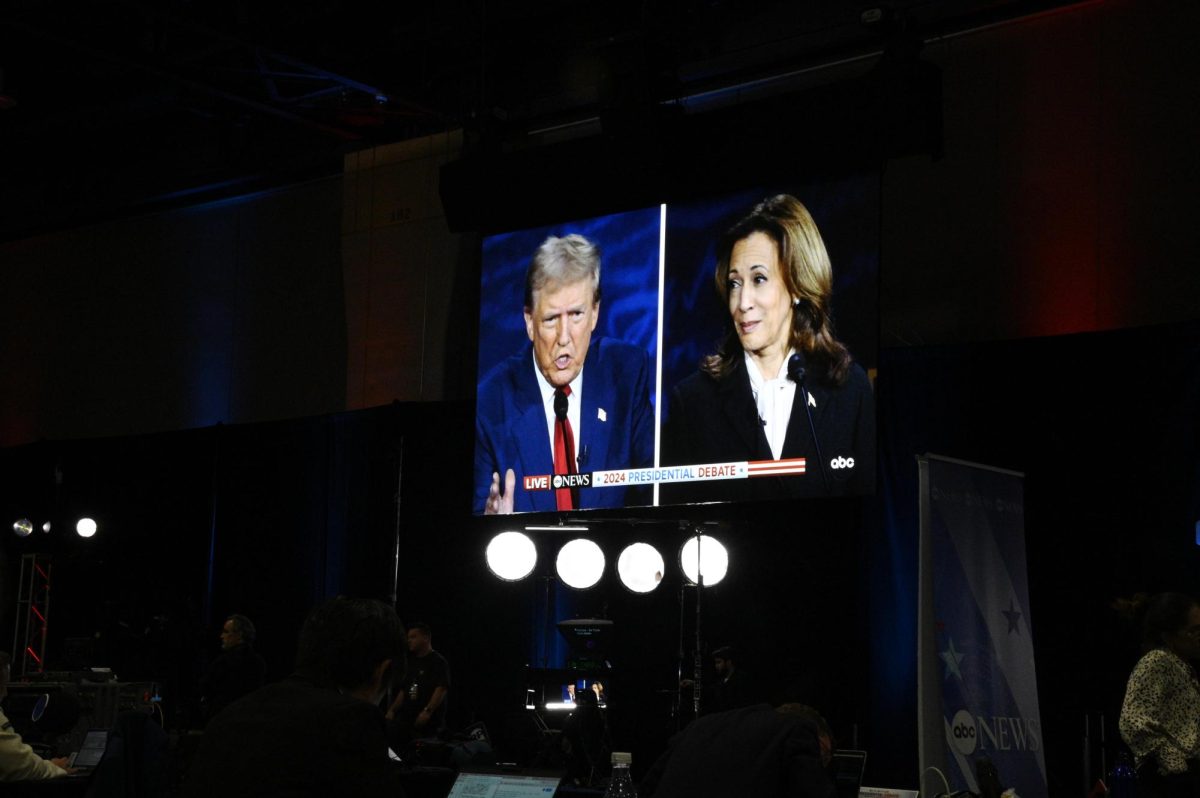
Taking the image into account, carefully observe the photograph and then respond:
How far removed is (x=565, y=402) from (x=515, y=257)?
94cm

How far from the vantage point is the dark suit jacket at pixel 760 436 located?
22.5 ft

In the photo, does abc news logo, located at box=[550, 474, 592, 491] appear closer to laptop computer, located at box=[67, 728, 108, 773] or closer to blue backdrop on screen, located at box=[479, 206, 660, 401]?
blue backdrop on screen, located at box=[479, 206, 660, 401]

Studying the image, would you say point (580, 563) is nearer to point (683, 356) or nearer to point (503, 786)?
point (683, 356)

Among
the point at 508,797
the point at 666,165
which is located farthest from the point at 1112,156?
the point at 508,797

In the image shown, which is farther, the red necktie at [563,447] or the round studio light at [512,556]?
the round studio light at [512,556]

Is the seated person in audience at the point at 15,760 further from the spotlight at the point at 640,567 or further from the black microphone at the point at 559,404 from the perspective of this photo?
the spotlight at the point at 640,567

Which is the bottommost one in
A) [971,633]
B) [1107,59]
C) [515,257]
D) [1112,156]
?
[971,633]

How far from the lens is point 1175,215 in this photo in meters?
7.63

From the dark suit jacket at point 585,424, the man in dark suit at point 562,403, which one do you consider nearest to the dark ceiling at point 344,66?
the man in dark suit at point 562,403

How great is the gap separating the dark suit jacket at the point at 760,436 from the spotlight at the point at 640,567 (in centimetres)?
84

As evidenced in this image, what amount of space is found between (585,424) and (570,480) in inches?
12.7

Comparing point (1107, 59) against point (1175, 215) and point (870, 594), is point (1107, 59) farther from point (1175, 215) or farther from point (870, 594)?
point (870, 594)

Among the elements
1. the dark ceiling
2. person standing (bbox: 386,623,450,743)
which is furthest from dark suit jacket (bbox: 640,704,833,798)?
person standing (bbox: 386,623,450,743)

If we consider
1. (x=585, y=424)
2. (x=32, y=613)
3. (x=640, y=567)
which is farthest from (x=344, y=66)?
(x=32, y=613)
